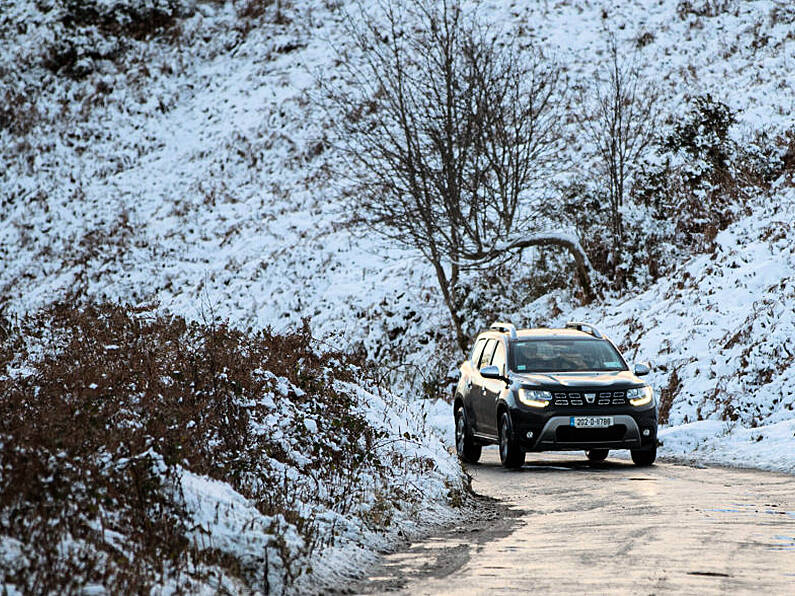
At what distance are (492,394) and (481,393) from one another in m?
0.55

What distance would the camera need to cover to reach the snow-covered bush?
5.70m

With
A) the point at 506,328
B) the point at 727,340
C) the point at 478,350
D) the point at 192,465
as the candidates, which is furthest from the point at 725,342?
the point at 192,465

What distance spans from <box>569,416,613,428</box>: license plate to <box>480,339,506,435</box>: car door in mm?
1192

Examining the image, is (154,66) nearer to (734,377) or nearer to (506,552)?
(734,377)

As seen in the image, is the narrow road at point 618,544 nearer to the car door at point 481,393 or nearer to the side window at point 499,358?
the car door at point 481,393

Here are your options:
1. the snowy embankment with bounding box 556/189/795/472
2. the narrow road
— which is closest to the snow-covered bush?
the narrow road

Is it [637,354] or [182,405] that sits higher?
[182,405]

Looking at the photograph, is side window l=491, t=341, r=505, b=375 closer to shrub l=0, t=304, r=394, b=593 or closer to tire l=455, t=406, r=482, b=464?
tire l=455, t=406, r=482, b=464

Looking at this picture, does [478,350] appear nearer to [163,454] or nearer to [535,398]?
[535,398]

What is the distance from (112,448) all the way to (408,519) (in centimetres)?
277

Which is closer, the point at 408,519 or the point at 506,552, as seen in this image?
the point at 506,552

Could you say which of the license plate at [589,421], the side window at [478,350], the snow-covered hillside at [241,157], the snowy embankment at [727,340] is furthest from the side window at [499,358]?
the snow-covered hillside at [241,157]

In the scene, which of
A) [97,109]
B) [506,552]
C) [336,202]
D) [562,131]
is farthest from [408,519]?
[97,109]

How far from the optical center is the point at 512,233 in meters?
25.1
